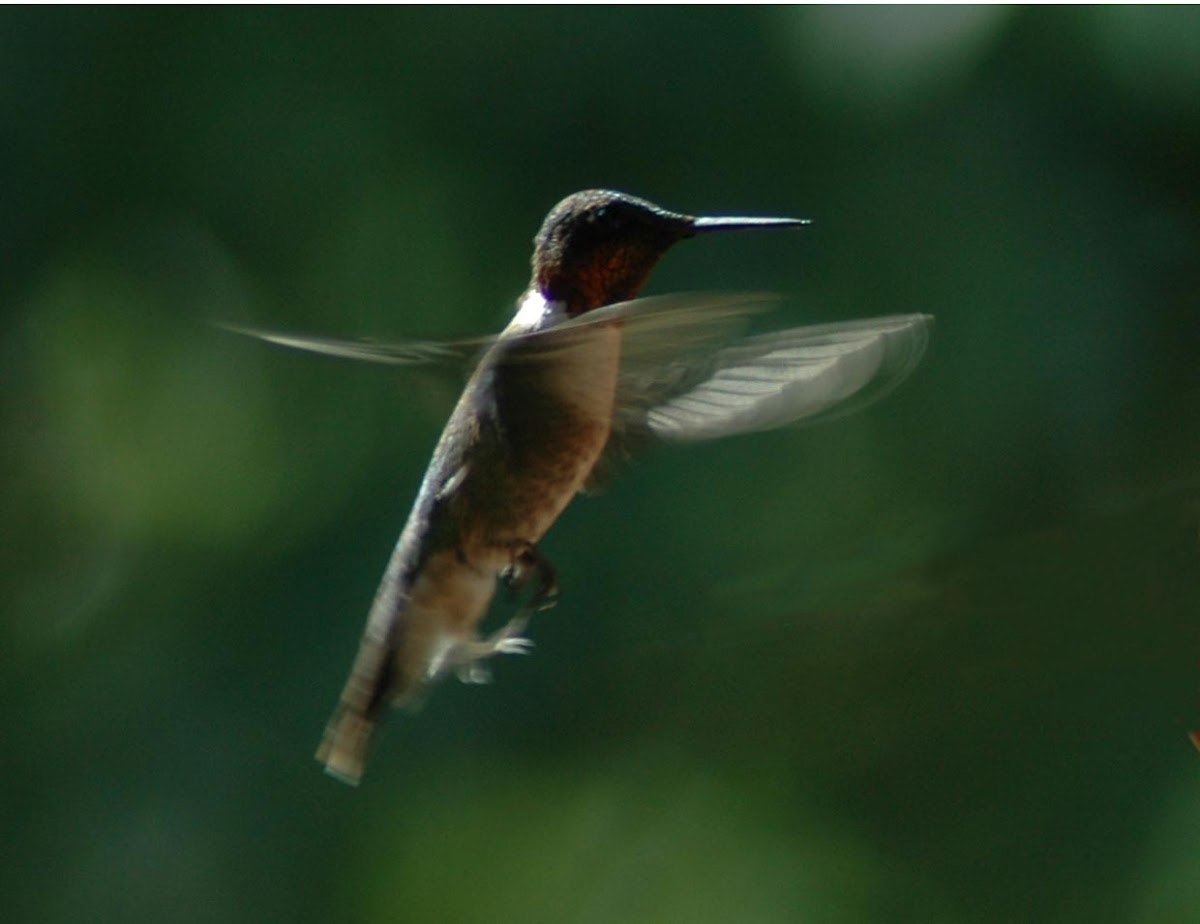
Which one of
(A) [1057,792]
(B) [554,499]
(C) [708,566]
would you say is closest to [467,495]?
(B) [554,499]

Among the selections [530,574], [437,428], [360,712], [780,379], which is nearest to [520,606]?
[530,574]

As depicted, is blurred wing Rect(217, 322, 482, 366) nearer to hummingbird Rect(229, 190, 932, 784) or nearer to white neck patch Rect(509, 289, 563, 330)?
hummingbird Rect(229, 190, 932, 784)

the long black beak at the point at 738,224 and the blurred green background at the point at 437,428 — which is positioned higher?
the long black beak at the point at 738,224

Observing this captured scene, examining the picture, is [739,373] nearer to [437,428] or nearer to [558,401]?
[558,401]

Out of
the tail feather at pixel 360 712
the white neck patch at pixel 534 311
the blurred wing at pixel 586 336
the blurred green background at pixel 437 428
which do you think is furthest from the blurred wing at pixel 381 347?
the blurred green background at pixel 437 428

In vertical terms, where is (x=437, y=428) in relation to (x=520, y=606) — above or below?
below

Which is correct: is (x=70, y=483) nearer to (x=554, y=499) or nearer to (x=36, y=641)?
(x=36, y=641)

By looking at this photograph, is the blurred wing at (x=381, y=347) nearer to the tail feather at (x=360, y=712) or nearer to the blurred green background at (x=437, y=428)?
the tail feather at (x=360, y=712)

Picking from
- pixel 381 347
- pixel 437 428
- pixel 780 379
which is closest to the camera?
pixel 381 347
